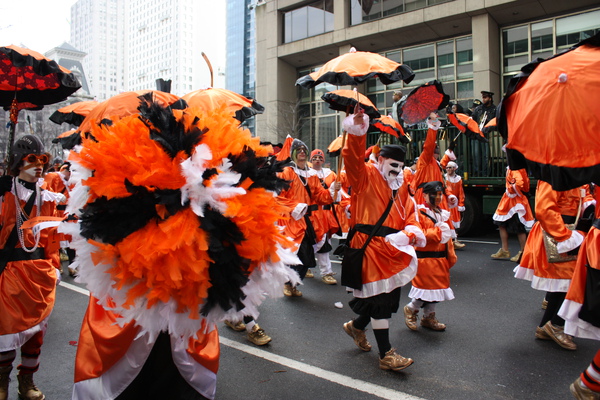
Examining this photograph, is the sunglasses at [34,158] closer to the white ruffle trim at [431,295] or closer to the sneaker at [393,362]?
the sneaker at [393,362]

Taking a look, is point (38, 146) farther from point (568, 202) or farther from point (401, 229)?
point (568, 202)

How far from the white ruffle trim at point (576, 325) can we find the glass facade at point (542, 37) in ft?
55.9

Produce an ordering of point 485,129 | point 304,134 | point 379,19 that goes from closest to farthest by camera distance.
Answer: point 485,129, point 379,19, point 304,134

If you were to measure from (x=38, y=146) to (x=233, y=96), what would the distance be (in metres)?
2.42

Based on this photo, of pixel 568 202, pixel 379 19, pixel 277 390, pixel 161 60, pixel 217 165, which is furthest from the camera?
pixel 161 60

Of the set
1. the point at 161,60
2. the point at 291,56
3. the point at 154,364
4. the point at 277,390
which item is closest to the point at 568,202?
the point at 277,390

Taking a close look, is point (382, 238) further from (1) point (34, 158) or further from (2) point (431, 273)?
(1) point (34, 158)

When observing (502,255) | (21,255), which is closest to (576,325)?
(21,255)

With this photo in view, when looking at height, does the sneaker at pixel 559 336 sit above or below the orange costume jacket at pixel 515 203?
below

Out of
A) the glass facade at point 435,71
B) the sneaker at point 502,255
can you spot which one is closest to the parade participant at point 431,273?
the sneaker at point 502,255

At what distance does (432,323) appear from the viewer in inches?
190

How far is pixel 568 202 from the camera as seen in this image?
4.70m

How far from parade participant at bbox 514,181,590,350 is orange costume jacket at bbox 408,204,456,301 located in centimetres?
73

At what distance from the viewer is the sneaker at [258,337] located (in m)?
4.52
